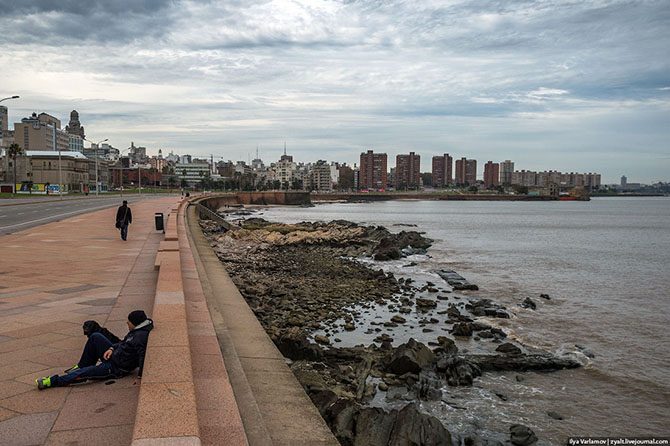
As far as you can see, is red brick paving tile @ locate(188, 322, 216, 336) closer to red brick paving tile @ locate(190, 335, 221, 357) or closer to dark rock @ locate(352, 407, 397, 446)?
red brick paving tile @ locate(190, 335, 221, 357)

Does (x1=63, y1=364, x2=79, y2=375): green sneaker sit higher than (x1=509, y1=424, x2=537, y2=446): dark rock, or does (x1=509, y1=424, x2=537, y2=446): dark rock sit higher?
(x1=63, y1=364, x2=79, y2=375): green sneaker

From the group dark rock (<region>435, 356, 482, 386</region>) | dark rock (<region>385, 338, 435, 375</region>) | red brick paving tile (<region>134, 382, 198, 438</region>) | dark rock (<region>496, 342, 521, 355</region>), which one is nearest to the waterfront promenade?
red brick paving tile (<region>134, 382, 198, 438</region>)

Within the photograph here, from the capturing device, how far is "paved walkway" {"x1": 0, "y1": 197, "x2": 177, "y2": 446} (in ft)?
16.0

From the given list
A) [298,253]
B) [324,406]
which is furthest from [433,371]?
[298,253]

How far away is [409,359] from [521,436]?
3101 mm

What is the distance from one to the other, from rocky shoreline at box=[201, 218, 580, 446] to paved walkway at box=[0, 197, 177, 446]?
335 cm

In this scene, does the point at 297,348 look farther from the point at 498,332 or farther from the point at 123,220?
the point at 123,220

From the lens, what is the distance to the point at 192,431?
13.4ft

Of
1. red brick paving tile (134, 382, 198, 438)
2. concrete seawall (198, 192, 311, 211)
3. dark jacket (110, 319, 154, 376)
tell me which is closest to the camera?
red brick paving tile (134, 382, 198, 438)

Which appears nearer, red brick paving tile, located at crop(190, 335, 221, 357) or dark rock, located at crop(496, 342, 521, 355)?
red brick paving tile, located at crop(190, 335, 221, 357)

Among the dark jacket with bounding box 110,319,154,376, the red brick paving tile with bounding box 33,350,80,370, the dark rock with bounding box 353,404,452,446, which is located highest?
the dark jacket with bounding box 110,319,154,376

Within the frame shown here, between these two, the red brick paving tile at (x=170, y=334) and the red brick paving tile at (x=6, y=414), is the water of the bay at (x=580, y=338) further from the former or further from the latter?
the red brick paving tile at (x=6, y=414)

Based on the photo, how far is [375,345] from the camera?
13836 millimetres

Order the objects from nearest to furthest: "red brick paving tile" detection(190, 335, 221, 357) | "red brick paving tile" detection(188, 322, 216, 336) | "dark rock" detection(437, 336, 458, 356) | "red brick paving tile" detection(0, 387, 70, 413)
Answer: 1. "red brick paving tile" detection(0, 387, 70, 413)
2. "red brick paving tile" detection(190, 335, 221, 357)
3. "red brick paving tile" detection(188, 322, 216, 336)
4. "dark rock" detection(437, 336, 458, 356)
